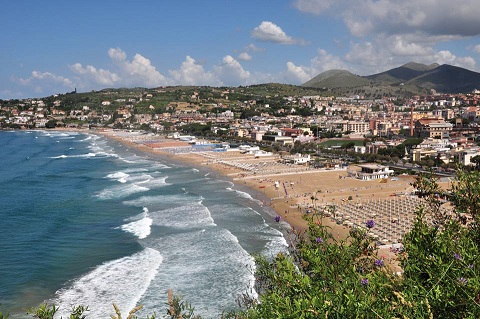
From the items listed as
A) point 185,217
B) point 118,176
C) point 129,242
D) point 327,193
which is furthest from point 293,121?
point 129,242

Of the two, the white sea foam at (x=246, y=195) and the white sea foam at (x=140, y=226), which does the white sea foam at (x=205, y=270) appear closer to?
the white sea foam at (x=140, y=226)

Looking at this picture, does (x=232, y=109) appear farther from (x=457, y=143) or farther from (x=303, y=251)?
(x=303, y=251)

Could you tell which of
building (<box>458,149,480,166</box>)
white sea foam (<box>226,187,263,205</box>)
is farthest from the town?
white sea foam (<box>226,187,263,205</box>)

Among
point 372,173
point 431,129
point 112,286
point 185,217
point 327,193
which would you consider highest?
point 431,129

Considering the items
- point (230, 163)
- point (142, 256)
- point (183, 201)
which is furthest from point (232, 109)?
point (142, 256)

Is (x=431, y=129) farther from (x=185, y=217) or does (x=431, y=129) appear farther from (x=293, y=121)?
(x=185, y=217)

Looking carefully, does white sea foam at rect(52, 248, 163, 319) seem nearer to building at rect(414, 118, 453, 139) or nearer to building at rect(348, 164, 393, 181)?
building at rect(348, 164, 393, 181)
